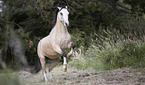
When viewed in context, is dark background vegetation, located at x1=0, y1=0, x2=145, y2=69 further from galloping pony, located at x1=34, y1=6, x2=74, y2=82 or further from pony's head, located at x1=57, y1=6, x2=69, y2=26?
pony's head, located at x1=57, y1=6, x2=69, y2=26

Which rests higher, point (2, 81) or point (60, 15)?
point (60, 15)

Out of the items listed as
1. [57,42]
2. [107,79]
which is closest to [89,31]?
[107,79]

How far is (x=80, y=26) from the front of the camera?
37.6 ft

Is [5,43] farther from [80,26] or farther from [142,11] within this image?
[142,11]

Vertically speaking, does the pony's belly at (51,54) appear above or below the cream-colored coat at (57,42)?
below

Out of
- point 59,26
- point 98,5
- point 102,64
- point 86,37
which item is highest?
point 98,5

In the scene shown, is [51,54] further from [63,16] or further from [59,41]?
[63,16]

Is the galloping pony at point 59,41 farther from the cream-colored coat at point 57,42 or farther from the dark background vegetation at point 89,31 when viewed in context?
the dark background vegetation at point 89,31

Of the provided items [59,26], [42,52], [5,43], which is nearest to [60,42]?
[59,26]

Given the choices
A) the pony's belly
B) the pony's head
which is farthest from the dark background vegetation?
the pony's head

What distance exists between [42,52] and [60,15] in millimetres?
1243

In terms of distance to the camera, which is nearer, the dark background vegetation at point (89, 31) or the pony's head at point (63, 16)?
the pony's head at point (63, 16)

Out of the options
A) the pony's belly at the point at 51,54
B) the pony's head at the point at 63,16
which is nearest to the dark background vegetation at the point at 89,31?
the pony's belly at the point at 51,54

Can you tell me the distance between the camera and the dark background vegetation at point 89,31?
7160 mm
